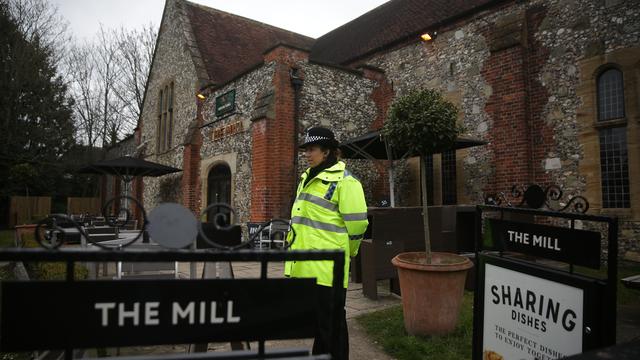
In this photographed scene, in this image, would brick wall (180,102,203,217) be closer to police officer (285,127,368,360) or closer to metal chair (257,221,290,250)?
metal chair (257,221,290,250)

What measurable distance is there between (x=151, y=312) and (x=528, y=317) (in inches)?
80.4

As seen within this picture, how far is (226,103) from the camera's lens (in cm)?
1151

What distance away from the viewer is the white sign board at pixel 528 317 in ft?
6.35

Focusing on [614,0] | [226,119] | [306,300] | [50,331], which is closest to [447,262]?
[306,300]

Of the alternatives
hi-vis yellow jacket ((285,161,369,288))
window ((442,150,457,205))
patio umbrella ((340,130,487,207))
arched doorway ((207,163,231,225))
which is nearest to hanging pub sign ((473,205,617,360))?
hi-vis yellow jacket ((285,161,369,288))

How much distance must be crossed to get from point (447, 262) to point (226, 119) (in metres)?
9.12

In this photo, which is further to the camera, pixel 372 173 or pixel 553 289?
pixel 372 173

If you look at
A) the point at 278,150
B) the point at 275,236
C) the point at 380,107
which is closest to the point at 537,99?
the point at 380,107

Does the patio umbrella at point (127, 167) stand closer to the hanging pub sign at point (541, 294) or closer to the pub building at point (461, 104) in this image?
the pub building at point (461, 104)

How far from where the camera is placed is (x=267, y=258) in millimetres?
1223

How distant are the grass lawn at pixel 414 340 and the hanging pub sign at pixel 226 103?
8.32 m

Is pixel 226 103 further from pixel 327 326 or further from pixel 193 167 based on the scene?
pixel 327 326

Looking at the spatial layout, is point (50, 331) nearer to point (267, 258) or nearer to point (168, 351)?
point (267, 258)

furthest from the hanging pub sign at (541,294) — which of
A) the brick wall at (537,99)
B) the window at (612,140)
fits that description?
the brick wall at (537,99)
